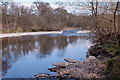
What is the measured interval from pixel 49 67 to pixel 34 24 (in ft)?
69.8

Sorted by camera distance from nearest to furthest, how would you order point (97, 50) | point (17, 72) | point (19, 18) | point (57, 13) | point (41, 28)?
point (17, 72) < point (97, 50) < point (19, 18) < point (41, 28) < point (57, 13)

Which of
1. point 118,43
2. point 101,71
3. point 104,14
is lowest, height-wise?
point 101,71

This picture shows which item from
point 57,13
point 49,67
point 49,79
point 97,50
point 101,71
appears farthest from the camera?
point 57,13

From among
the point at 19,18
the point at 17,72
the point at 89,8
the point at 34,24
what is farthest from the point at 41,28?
the point at 17,72

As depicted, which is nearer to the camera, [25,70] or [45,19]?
[25,70]

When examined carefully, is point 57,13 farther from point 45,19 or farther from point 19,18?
point 19,18

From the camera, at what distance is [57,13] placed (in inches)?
1152

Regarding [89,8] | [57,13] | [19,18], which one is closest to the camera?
[89,8]

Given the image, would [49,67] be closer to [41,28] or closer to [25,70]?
[25,70]

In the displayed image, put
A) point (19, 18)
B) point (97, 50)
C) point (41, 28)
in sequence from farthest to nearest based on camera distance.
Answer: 1. point (41, 28)
2. point (19, 18)
3. point (97, 50)

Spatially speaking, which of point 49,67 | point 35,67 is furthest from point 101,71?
point 35,67

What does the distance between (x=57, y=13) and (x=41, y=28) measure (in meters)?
4.65

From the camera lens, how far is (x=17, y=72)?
4.99 m

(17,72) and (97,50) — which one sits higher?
(97,50)
